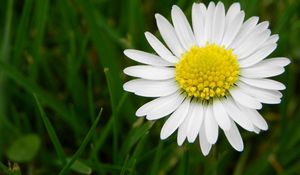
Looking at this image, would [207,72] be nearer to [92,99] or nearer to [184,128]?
[184,128]

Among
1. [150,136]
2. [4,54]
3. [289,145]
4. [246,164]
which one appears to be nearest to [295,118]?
[289,145]

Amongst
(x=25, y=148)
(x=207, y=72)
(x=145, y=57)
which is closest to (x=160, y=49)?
(x=145, y=57)

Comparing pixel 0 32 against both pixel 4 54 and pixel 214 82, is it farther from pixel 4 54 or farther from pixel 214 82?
pixel 214 82

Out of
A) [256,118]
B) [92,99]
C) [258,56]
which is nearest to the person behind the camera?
[256,118]

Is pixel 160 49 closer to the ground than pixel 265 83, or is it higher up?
higher up

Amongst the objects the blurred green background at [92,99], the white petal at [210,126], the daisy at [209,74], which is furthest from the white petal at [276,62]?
the blurred green background at [92,99]

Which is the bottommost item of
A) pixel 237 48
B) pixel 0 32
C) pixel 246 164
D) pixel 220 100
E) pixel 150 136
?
pixel 246 164

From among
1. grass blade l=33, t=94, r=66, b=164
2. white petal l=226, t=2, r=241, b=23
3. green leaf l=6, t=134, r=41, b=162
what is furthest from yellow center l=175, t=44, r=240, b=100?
green leaf l=6, t=134, r=41, b=162
